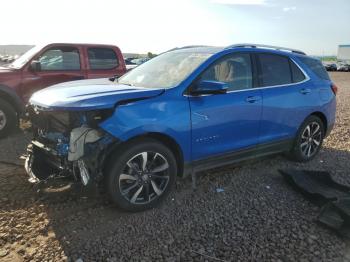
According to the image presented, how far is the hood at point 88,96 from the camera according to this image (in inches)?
138

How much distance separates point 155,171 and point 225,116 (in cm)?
112

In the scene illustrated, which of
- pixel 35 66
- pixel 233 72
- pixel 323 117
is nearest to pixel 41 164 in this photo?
pixel 233 72

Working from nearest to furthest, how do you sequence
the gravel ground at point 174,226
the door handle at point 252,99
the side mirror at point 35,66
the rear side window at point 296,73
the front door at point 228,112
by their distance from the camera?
the gravel ground at point 174,226, the front door at point 228,112, the door handle at point 252,99, the rear side window at point 296,73, the side mirror at point 35,66

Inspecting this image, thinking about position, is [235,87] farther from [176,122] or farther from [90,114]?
[90,114]

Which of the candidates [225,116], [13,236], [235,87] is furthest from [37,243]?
[235,87]

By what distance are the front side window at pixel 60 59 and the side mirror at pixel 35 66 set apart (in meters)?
0.19

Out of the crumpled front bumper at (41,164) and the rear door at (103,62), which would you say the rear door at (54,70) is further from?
the crumpled front bumper at (41,164)

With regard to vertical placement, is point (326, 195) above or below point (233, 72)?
below

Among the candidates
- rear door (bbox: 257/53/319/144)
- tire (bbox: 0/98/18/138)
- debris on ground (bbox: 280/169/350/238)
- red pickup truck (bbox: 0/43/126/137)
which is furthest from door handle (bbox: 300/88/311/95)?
tire (bbox: 0/98/18/138)

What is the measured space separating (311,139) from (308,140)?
0.08 m

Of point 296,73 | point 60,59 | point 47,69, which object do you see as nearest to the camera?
point 296,73

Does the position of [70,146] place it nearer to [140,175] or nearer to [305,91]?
[140,175]

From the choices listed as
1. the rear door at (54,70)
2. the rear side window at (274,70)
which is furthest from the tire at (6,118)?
the rear side window at (274,70)

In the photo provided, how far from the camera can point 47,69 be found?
7.45 meters
